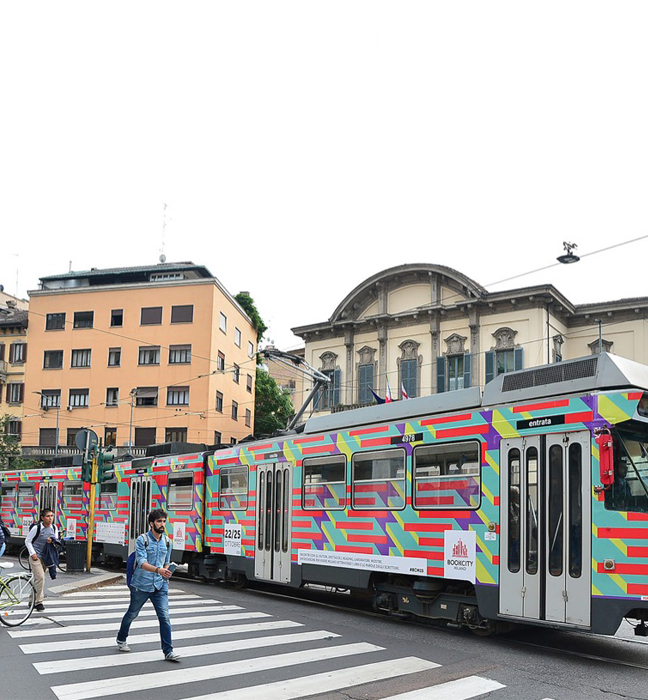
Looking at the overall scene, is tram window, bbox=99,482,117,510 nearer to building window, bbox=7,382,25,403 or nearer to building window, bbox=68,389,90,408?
building window, bbox=68,389,90,408

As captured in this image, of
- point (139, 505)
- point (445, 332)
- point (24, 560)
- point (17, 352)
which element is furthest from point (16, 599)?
point (17, 352)

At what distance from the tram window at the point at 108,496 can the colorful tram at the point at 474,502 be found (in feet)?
22.4

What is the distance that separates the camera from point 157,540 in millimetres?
9539

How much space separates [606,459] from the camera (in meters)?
9.38

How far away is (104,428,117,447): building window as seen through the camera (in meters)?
48.3

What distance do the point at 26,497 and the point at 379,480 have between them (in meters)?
19.2

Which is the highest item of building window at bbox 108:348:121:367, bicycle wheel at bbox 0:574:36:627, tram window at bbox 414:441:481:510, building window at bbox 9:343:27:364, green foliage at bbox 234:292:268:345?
green foliage at bbox 234:292:268:345

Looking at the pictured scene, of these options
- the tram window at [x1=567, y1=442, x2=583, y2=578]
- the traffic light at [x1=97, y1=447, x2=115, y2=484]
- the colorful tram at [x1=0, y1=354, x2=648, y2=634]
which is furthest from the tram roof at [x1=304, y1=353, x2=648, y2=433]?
the traffic light at [x1=97, y1=447, x2=115, y2=484]

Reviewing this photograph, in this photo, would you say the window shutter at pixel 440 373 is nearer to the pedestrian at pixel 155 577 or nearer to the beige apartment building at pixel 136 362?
the beige apartment building at pixel 136 362

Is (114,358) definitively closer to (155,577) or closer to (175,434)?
(175,434)

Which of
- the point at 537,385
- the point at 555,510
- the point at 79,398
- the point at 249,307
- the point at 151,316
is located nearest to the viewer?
the point at 555,510

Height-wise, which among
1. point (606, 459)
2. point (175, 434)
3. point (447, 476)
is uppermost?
point (175, 434)

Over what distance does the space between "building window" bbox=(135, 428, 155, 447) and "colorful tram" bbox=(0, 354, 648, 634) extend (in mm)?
32736

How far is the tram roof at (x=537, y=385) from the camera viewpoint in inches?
387
